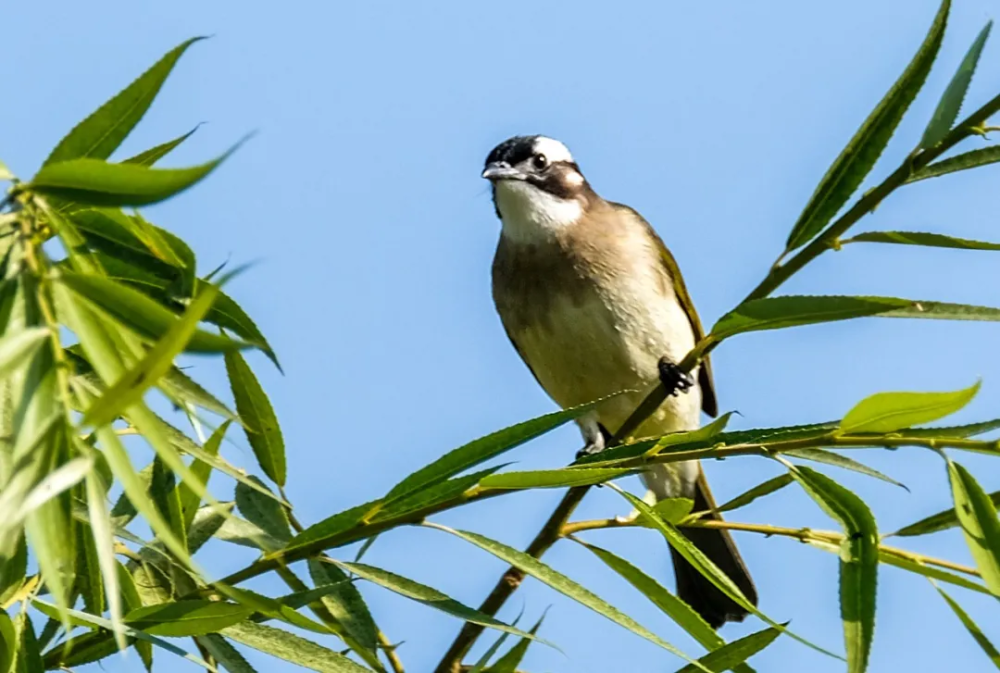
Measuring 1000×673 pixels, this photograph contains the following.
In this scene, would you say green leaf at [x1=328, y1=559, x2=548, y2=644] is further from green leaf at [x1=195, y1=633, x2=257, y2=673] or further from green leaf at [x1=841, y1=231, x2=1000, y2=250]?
green leaf at [x1=841, y1=231, x2=1000, y2=250]

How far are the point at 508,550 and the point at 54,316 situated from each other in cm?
98

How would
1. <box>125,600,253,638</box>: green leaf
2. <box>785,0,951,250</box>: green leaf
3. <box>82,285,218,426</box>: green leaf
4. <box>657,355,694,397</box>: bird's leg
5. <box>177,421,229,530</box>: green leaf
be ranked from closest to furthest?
<box>82,285,218,426</box>: green leaf → <box>125,600,253,638</box>: green leaf → <box>785,0,951,250</box>: green leaf → <box>177,421,229,530</box>: green leaf → <box>657,355,694,397</box>: bird's leg

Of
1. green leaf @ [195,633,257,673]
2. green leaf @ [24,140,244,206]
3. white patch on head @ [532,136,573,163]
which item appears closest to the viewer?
green leaf @ [24,140,244,206]

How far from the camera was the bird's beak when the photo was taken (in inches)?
239

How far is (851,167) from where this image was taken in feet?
8.28

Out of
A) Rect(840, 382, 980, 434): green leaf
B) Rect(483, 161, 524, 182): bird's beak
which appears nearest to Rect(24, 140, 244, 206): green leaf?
Rect(840, 382, 980, 434): green leaf

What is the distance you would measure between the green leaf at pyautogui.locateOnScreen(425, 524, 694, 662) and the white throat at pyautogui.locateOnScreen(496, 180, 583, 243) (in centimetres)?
325

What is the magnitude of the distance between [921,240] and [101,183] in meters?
1.36

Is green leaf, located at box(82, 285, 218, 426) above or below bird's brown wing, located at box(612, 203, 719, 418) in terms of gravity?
below

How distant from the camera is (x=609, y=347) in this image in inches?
211

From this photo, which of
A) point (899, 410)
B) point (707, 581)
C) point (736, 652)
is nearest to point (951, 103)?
point (899, 410)

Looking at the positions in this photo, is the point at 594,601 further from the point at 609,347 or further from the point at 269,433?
the point at 609,347

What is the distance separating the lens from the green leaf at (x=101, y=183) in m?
1.66

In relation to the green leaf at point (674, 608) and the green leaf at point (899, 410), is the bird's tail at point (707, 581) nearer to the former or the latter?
the green leaf at point (674, 608)
